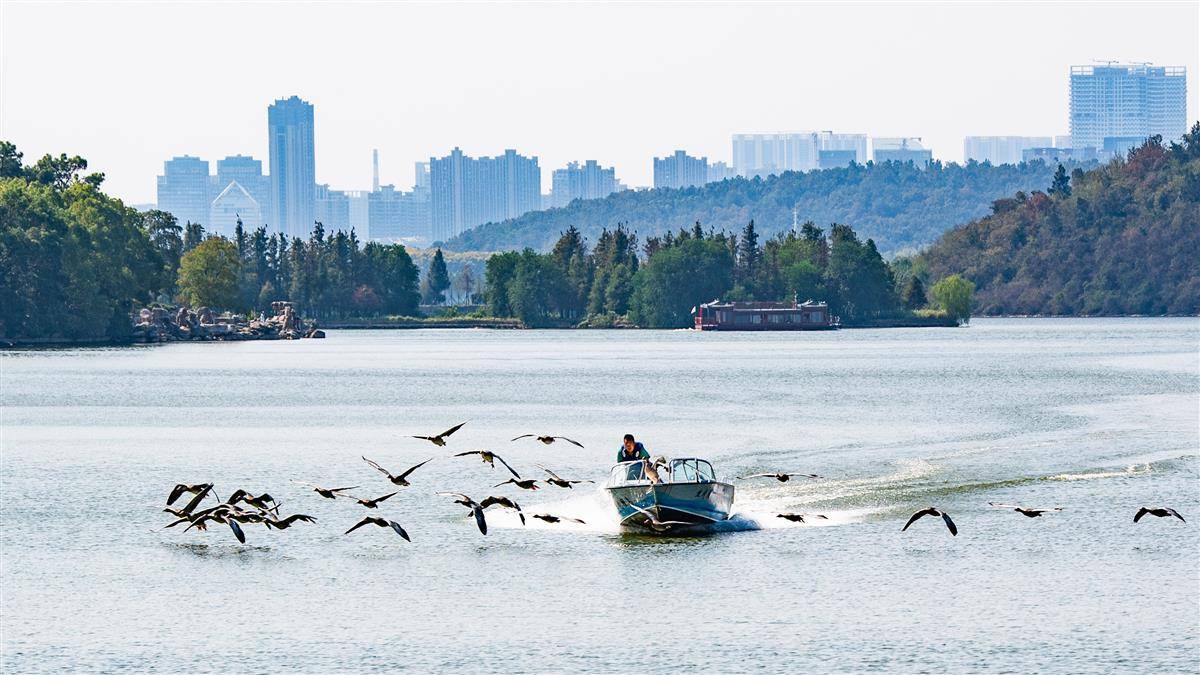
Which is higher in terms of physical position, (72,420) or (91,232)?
(91,232)

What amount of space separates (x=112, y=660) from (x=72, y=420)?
195 ft

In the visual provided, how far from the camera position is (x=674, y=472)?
49281 millimetres

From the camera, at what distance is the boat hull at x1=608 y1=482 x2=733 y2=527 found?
49.0 metres

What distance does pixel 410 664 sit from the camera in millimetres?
35781

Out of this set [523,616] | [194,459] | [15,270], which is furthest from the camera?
[15,270]

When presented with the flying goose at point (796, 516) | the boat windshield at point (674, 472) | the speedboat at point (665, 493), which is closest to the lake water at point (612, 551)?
the flying goose at point (796, 516)

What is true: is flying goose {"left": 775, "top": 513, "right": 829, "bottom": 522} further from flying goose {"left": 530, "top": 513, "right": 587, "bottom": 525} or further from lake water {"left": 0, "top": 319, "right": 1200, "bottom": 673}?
flying goose {"left": 530, "top": 513, "right": 587, "bottom": 525}

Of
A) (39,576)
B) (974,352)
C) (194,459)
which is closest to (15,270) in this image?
(974,352)

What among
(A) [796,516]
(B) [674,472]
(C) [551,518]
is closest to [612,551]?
(C) [551,518]

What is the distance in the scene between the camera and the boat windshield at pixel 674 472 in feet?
161

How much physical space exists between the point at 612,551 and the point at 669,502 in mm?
2289

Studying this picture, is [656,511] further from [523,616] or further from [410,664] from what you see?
[410,664]

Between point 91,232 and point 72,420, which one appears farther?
point 91,232

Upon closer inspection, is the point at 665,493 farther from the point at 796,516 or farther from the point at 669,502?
the point at 796,516
